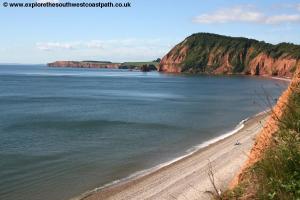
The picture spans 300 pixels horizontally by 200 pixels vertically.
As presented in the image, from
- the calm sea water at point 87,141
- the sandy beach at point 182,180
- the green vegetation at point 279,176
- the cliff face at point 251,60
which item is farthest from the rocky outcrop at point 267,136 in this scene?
the cliff face at point 251,60

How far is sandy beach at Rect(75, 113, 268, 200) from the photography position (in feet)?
58.0

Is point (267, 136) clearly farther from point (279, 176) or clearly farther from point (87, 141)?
point (87, 141)

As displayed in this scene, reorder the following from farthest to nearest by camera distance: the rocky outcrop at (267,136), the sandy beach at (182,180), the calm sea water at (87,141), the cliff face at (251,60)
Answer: the cliff face at (251,60)
the calm sea water at (87,141)
the sandy beach at (182,180)
the rocky outcrop at (267,136)

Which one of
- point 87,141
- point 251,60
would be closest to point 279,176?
point 87,141

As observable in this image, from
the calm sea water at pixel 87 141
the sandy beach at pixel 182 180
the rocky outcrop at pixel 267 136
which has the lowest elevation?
the calm sea water at pixel 87 141

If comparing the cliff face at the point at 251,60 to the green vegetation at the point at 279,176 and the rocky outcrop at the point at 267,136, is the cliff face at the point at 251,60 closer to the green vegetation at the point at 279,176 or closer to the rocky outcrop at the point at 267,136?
the rocky outcrop at the point at 267,136

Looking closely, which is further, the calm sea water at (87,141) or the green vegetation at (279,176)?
the calm sea water at (87,141)

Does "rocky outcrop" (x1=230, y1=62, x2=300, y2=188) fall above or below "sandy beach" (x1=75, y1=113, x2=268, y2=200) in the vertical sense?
above

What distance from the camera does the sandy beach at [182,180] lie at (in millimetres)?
17672

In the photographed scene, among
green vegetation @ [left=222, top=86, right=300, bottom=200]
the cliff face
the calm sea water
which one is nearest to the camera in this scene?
green vegetation @ [left=222, top=86, right=300, bottom=200]

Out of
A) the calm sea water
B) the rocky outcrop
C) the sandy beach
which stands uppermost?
the rocky outcrop

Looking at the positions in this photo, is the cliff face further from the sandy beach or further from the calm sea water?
the sandy beach

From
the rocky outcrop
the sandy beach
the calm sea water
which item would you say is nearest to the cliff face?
the calm sea water

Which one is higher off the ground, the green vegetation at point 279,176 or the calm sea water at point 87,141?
the green vegetation at point 279,176
